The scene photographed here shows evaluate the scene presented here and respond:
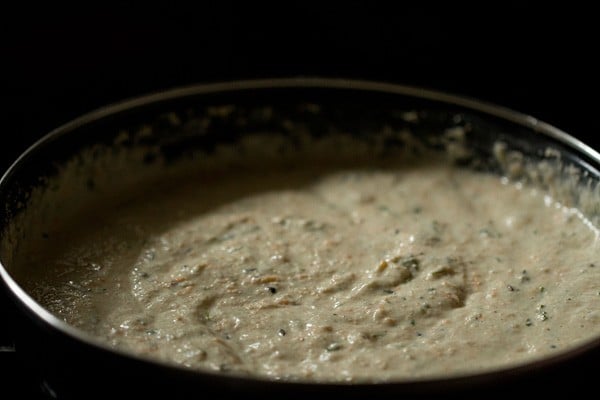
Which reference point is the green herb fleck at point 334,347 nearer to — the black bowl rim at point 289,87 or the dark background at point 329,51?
the black bowl rim at point 289,87

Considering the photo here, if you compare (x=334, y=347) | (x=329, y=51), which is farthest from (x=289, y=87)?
(x=334, y=347)

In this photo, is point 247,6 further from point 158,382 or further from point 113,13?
point 158,382

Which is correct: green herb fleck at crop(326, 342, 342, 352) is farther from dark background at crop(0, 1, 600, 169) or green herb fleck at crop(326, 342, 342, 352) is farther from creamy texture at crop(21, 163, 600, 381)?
dark background at crop(0, 1, 600, 169)

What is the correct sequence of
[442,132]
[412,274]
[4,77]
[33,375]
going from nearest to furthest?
[33,375]
[412,274]
[442,132]
[4,77]

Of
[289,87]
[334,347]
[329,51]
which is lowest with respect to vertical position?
[334,347]

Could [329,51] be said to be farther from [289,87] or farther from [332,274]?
[332,274]

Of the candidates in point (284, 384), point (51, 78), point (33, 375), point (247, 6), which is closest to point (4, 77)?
point (51, 78)
